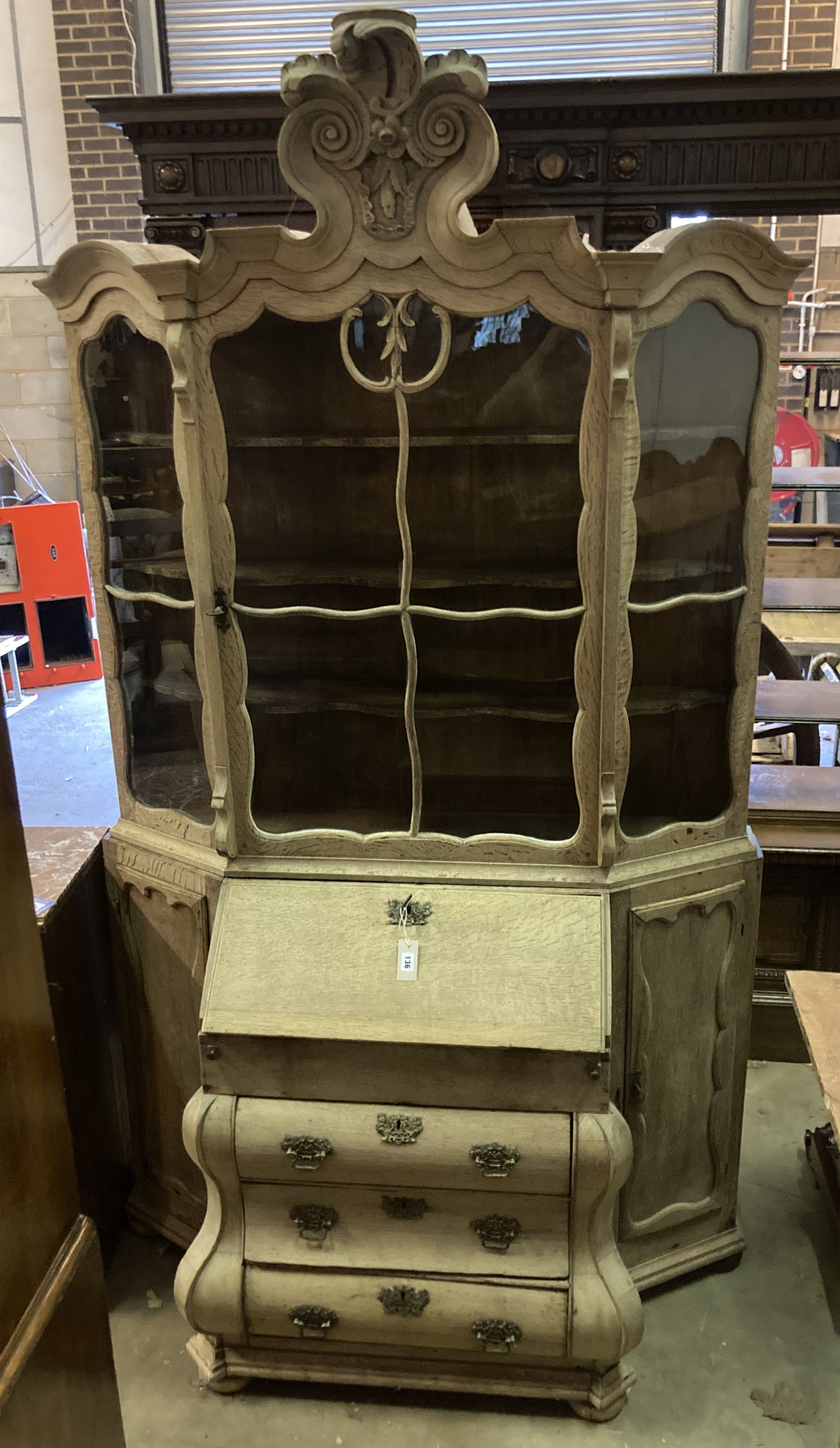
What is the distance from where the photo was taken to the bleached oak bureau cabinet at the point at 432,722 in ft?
5.67

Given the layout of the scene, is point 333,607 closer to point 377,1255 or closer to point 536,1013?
point 536,1013

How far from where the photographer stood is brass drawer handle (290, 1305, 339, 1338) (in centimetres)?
194

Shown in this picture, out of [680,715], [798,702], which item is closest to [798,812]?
[798,702]

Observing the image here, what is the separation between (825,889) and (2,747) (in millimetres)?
2514

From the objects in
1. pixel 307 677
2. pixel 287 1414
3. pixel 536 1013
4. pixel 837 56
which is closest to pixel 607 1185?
pixel 536 1013

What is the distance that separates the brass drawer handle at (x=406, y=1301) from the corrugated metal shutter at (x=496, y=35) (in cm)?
456

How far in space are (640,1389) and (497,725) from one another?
1.35 meters

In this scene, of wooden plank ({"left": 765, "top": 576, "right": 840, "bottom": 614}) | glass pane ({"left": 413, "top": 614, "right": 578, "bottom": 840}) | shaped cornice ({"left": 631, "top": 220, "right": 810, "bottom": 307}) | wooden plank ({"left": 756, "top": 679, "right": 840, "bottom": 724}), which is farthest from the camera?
wooden plank ({"left": 765, "top": 576, "right": 840, "bottom": 614})

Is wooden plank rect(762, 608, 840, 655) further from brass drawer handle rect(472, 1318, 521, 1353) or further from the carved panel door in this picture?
brass drawer handle rect(472, 1318, 521, 1353)

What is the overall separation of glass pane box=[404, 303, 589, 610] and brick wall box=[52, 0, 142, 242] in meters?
4.40

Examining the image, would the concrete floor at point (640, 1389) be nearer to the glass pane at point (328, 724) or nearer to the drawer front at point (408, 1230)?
the drawer front at point (408, 1230)

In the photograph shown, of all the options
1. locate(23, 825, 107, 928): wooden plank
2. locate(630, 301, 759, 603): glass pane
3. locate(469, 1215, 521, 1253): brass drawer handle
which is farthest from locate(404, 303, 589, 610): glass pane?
locate(469, 1215, 521, 1253): brass drawer handle

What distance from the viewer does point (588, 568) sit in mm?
1827

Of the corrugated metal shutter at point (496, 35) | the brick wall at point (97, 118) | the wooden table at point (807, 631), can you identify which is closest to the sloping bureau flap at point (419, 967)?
the wooden table at point (807, 631)
